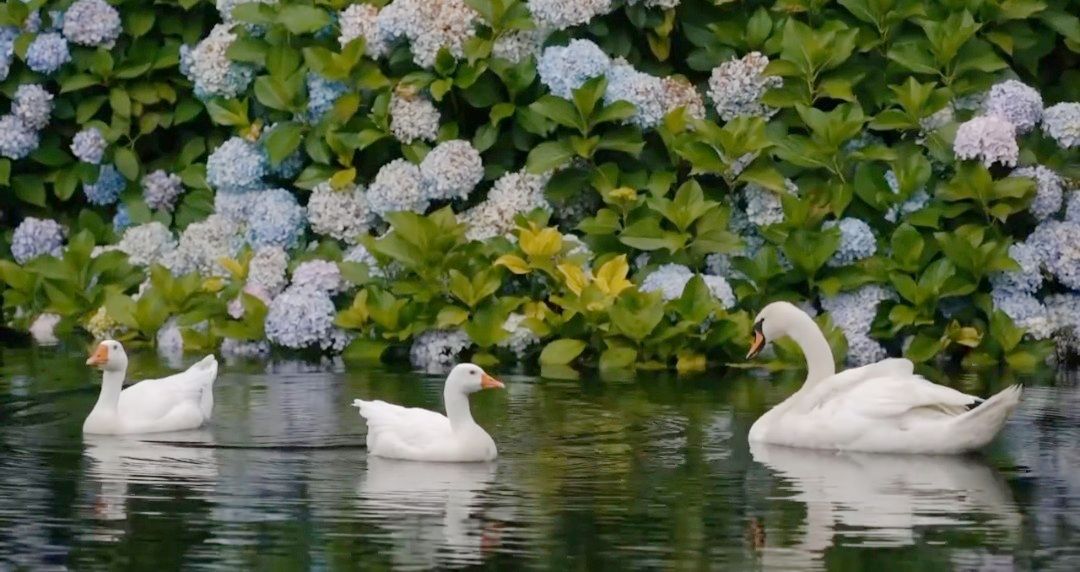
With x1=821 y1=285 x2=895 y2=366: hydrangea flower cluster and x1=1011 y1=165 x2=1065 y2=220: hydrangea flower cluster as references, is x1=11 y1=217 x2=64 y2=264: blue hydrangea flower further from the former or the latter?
x1=1011 y1=165 x2=1065 y2=220: hydrangea flower cluster

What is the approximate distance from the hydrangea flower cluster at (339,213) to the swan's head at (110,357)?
3486 millimetres

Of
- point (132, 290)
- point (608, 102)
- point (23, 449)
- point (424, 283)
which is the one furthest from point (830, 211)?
point (23, 449)

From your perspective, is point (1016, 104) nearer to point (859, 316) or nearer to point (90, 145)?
point (859, 316)

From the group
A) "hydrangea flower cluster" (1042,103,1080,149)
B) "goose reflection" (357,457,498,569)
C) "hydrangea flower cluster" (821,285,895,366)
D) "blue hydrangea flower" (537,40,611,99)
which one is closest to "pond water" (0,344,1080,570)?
"goose reflection" (357,457,498,569)

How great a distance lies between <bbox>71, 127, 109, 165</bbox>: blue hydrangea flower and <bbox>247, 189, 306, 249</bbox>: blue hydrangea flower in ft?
5.31

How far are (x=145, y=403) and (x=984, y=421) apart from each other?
3.61m

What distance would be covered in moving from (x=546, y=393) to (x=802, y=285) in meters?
2.33

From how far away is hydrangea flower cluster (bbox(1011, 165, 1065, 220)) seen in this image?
46.2 ft

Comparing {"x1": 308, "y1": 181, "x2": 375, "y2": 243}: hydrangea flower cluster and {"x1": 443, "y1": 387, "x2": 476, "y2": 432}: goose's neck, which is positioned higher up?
{"x1": 308, "y1": 181, "x2": 375, "y2": 243}: hydrangea flower cluster

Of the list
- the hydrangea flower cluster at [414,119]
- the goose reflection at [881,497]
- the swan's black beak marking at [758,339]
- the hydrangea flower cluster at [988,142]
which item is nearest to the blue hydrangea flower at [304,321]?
the hydrangea flower cluster at [414,119]

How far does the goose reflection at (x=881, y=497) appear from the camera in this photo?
8.49 metres

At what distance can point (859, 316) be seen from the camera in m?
13.9

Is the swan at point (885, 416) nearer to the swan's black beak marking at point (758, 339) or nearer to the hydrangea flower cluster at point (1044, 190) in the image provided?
the swan's black beak marking at point (758, 339)

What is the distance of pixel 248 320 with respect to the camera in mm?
14328
